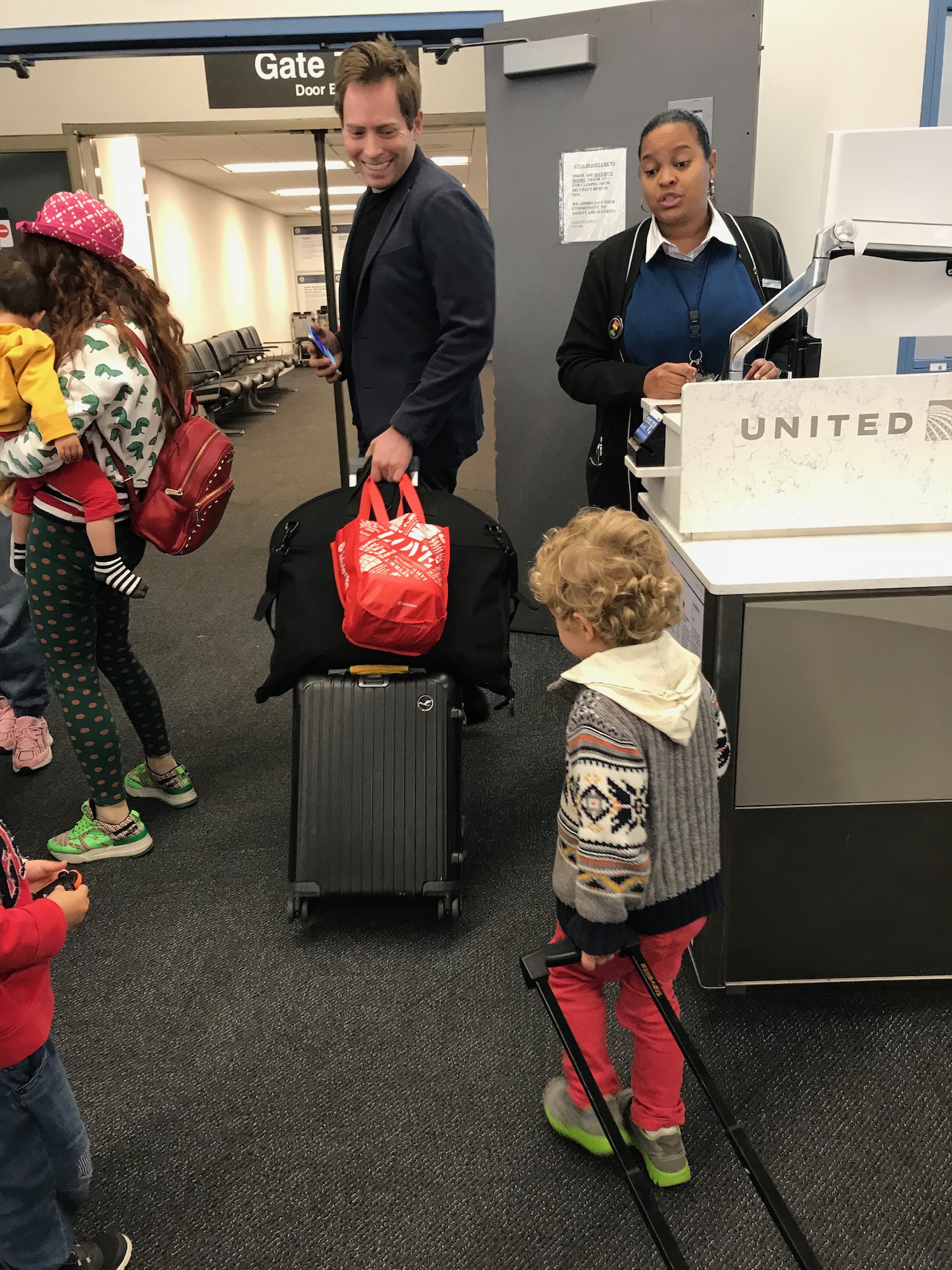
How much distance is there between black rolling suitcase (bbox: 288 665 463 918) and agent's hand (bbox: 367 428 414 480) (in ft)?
1.34

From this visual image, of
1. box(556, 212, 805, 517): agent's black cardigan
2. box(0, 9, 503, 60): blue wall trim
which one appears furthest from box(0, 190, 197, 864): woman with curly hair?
box(0, 9, 503, 60): blue wall trim

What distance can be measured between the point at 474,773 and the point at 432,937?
2.17ft

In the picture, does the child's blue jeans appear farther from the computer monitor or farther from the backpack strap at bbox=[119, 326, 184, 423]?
the computer monitor

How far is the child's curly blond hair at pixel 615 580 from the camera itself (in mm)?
1152

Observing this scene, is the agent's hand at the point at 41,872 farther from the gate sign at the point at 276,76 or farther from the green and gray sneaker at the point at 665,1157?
the gate sign at the point at 276,76

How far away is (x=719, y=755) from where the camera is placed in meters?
1.33

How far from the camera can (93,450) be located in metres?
1.92

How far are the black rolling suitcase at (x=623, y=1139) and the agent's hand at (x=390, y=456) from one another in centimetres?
108

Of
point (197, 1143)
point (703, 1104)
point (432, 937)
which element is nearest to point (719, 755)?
point (703, 1104)

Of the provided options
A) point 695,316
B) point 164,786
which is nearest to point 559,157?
point 695,316

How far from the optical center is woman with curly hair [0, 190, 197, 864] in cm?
182

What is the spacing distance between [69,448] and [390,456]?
2.05 ft

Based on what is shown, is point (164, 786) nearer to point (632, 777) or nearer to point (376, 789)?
point (376, 789)

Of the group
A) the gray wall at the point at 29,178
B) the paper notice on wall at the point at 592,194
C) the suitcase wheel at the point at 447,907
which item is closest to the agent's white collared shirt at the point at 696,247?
the paper notice on wall at the point at 592,194
